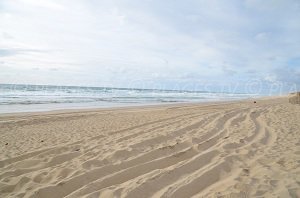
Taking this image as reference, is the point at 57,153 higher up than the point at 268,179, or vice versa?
the point at 268,179

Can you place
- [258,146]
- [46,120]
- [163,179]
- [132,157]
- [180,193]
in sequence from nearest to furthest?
[180,193] → [163,179] → [132,157] → [258,146] → [46,120]

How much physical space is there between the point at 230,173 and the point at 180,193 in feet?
3.10

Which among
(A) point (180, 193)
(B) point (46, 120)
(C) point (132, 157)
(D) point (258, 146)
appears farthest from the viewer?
(B) point (46, 120)

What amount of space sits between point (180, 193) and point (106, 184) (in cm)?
108

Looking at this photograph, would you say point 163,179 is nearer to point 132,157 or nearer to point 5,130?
point 132,157

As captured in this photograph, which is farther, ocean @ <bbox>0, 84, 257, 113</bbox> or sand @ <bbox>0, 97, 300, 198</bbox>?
ocean @ <bbox>0, 84, 257, 113</bbox>

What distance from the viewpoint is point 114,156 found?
4625mm

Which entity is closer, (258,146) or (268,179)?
(268,179)

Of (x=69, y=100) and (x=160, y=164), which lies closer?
(x=160, y=164)

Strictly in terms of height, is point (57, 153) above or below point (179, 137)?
below

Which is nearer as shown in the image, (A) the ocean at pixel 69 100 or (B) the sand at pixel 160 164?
(B) the sand at pixel 160 164

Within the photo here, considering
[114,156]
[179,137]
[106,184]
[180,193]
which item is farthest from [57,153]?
[180,193]

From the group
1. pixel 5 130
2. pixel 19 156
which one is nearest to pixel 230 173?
pixel 19 156

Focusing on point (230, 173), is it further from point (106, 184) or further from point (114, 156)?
point (114, 156)
